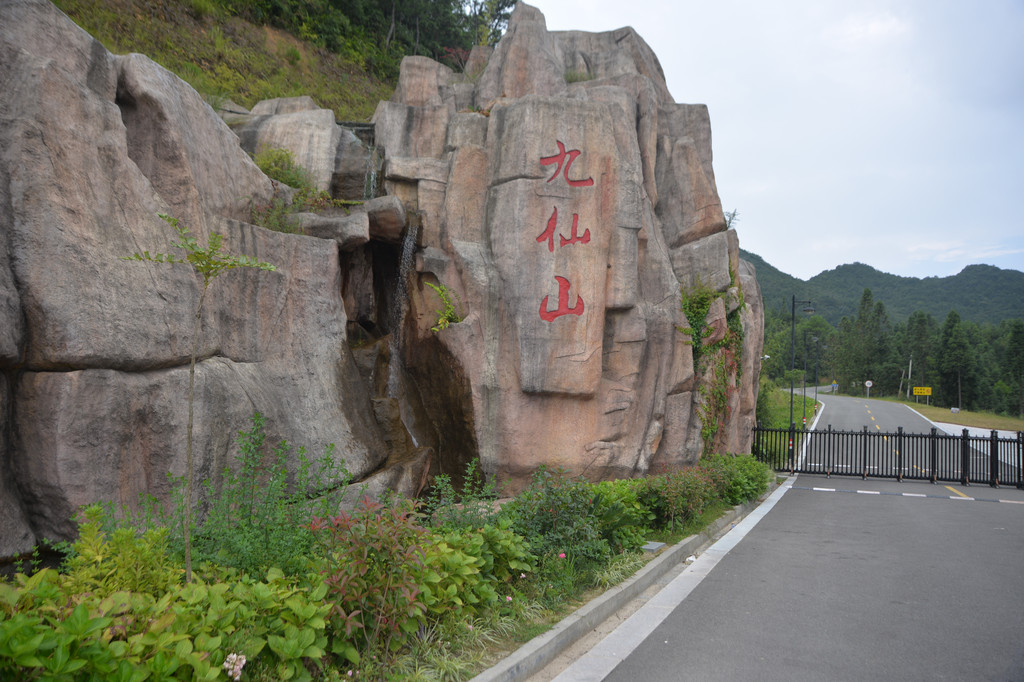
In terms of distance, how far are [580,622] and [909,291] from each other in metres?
145

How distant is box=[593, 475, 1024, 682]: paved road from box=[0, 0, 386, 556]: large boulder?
5502 mm

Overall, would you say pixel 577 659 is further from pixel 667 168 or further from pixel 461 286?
pixel 667 168

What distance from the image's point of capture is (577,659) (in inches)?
200

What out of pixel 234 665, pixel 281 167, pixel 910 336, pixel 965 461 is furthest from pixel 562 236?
pixel 910 336

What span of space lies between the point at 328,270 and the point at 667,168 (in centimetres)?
977

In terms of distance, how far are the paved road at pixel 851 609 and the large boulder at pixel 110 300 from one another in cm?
550

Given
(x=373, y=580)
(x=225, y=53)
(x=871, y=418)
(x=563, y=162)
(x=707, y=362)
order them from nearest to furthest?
(x=373, y=580), (x=563, y=162), (x=707, y=362), (x=225, y=53), (x=871, y=418)

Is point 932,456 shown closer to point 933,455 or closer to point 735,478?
point 933,455

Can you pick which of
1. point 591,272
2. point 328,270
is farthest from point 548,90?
point 328,270

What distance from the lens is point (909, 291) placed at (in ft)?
422

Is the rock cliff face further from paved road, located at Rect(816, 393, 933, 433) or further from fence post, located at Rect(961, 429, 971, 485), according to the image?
paved road, located at Rect(816, 393, 933, 433)

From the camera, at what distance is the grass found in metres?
17.4

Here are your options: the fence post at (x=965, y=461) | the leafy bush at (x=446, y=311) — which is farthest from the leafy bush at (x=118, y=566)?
the fence post at (x=965, y=461)

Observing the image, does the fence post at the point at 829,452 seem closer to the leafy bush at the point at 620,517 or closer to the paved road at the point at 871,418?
the leafy bush at the point at 620,517
